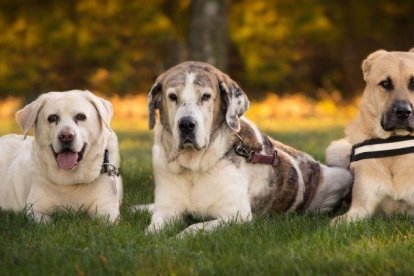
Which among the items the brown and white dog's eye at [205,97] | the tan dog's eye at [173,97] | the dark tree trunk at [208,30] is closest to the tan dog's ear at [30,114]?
the tan dog's eye at [173,97]

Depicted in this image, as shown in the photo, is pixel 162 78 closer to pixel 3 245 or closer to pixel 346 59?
pixel 3 245

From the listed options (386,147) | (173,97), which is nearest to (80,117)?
(173,97)

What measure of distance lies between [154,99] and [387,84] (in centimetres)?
181

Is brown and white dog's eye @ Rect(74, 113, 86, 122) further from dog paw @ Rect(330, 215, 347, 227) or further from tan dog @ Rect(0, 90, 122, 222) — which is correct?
dog paw @ Rect(330, 215, 347, 227)

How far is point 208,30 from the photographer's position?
55.7ft

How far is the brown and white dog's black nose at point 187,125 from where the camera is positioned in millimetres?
5461

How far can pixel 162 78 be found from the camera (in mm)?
5777

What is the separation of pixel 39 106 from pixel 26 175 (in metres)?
0.73

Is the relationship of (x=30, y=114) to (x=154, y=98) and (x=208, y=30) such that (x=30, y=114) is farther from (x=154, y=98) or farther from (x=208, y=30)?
(x=208, y=30)

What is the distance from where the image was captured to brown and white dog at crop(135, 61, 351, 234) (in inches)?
220

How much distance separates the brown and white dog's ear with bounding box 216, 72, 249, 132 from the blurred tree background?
481 inches

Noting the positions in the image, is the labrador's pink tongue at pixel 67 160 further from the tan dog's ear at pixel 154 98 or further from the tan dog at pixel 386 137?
the tan dog at pixel 386 137

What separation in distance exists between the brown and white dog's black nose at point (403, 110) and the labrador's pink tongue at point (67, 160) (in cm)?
245

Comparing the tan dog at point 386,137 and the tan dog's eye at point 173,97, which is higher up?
the tan dog's eye at point 173,97
